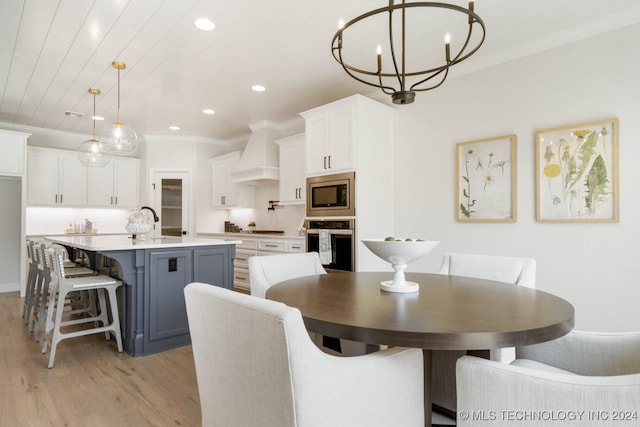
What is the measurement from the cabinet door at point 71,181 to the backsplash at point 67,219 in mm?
346

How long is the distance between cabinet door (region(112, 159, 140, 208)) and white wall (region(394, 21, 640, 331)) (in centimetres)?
493

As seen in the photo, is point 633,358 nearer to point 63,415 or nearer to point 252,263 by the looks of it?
point 252,263

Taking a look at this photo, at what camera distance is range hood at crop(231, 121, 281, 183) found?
5.30 m

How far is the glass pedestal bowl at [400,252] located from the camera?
1.47 meters

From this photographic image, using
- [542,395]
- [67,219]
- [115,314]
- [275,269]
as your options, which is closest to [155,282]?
[115,314]

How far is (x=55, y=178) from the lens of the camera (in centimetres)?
568

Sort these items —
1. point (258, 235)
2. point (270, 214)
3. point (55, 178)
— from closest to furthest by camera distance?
point (258, 235) → point (55, 178) → point (270, 214)

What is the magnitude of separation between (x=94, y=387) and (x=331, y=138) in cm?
297

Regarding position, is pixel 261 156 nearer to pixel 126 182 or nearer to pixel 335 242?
pixel 335 242

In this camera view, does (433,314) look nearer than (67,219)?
Yes

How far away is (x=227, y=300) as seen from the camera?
0.92 meters

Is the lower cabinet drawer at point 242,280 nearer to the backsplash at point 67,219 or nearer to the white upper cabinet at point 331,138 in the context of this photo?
the white upper cabinet at point 331,138

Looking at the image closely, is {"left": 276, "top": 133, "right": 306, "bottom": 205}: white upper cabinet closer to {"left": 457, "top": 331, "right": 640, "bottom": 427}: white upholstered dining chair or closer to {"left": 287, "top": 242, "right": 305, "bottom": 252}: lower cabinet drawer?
{"left": 287, "top": 242, "right": 305, "bottom": 252}: lower cabinet drawer

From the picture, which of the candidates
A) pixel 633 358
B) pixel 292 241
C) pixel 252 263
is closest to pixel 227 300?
pixel 252 263
